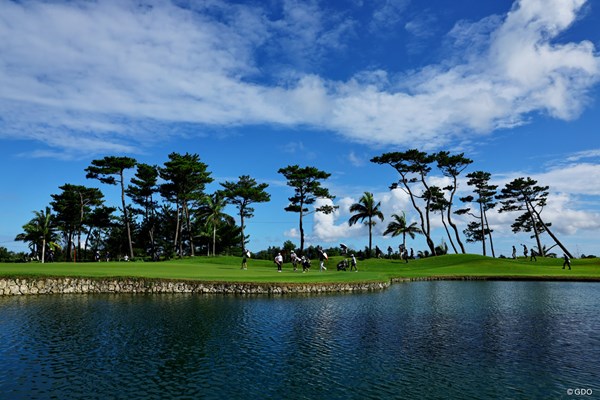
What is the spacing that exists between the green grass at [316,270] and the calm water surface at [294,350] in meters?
8.87

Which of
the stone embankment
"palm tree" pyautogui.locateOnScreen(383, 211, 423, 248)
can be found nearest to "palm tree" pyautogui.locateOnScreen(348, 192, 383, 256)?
"palm tree" pyautogui.locateOnScreen(383, 211, 423, 248)

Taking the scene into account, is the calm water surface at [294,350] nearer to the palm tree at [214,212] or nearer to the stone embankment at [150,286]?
the stone embankment at [150,286]

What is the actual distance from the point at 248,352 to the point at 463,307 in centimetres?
1874

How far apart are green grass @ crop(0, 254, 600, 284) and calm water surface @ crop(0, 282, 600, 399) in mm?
8868

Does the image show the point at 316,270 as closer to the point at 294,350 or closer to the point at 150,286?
the point at 150,286

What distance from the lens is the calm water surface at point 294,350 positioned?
1313cm

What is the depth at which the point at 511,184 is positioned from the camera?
87625 millimetres

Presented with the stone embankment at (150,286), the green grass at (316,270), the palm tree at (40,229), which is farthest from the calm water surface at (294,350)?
the palm tree at (40,229)

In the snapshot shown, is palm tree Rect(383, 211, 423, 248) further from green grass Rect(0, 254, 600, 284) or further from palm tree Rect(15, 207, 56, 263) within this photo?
palm tree Rect(15, 207, 56, 263)

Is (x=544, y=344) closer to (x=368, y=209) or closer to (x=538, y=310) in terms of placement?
(x=538, y=310)

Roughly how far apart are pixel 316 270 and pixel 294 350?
129 ft

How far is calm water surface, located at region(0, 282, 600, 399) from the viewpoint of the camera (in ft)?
43.1

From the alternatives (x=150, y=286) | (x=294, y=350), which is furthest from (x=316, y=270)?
(x=294, y=350)

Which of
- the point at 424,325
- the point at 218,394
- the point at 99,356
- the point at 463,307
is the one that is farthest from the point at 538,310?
the point at 99,356
